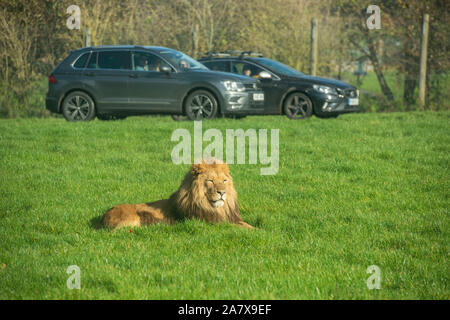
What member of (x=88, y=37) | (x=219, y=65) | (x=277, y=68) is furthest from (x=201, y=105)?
(x=88, y=37)

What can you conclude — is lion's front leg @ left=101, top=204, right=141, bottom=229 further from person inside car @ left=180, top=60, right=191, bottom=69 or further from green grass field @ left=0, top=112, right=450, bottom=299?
person inside car @ left=180, top=60, right=191, bottom=69

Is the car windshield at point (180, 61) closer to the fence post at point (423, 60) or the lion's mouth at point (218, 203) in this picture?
the fence post at point (423, 60)

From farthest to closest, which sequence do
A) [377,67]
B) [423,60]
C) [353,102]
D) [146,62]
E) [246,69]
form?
[377,67]
[423,60]
[246,69]
[353,102]
[146,62]

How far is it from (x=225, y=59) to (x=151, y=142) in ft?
19.6

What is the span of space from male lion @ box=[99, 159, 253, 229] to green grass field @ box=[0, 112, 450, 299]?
0.59ft

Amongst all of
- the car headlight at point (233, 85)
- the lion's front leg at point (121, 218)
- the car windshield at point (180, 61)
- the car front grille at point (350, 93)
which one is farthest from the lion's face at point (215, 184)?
the car front grille at point (350, 93)

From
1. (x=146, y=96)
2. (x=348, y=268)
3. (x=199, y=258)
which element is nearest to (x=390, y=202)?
(x=348, y=268)

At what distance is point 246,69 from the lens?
56.7ft

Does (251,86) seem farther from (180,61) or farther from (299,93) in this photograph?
(180,61)

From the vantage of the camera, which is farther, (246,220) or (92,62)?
(92,62)

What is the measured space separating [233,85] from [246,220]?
26.4 ft

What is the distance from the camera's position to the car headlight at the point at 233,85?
49.4ft

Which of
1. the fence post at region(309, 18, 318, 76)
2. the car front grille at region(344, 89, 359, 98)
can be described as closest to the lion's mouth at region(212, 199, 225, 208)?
the car front grille at region(344, 89, 359, 98)

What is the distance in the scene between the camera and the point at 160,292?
16.7ft
